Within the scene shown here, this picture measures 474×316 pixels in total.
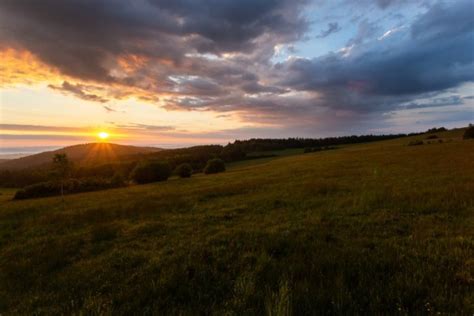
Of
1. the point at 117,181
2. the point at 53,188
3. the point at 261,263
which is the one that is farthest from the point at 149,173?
the point at 261,263

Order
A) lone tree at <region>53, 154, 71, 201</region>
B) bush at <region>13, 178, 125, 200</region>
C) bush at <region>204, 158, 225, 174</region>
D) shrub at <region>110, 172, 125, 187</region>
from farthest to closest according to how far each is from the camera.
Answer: bush at <region>204, 158, 225, 174</region> → shrub at <region>110, 172, 125, 187</region> → bush at <region>13, 178, 125, 200</region> → lone tree at <region>53, 154, 71, 201</region>

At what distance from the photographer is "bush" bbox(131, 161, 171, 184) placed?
6650 centimetres

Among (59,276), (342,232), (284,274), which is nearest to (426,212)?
(342,232)

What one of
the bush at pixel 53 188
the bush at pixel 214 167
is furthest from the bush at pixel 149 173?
the bush at pixel 214 167

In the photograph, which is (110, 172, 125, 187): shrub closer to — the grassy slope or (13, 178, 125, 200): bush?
(13, 178, 125, 200): bush

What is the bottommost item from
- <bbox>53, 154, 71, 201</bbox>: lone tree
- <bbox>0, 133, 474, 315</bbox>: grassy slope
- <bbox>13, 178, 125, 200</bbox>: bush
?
<bbox>13, 178, 125, 200</bbox>: bush

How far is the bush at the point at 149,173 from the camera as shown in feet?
218

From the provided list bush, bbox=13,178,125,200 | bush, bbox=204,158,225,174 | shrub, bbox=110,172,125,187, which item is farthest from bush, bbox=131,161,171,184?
bush, bbox=204,158,225,174

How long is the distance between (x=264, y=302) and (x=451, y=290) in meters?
3.44

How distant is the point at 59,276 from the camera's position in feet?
23.2

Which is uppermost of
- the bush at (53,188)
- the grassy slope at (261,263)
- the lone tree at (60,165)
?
the lone tree at (60,165)

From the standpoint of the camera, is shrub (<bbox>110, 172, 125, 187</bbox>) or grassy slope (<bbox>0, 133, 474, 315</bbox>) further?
shrub (<bbox>110, 172, 125, 187</bbox>)

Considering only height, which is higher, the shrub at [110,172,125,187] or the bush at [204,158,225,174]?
the bush at [204,158,225,174]

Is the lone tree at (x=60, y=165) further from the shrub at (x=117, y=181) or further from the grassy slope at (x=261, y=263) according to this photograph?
the shrub at (x=117, y=181)
